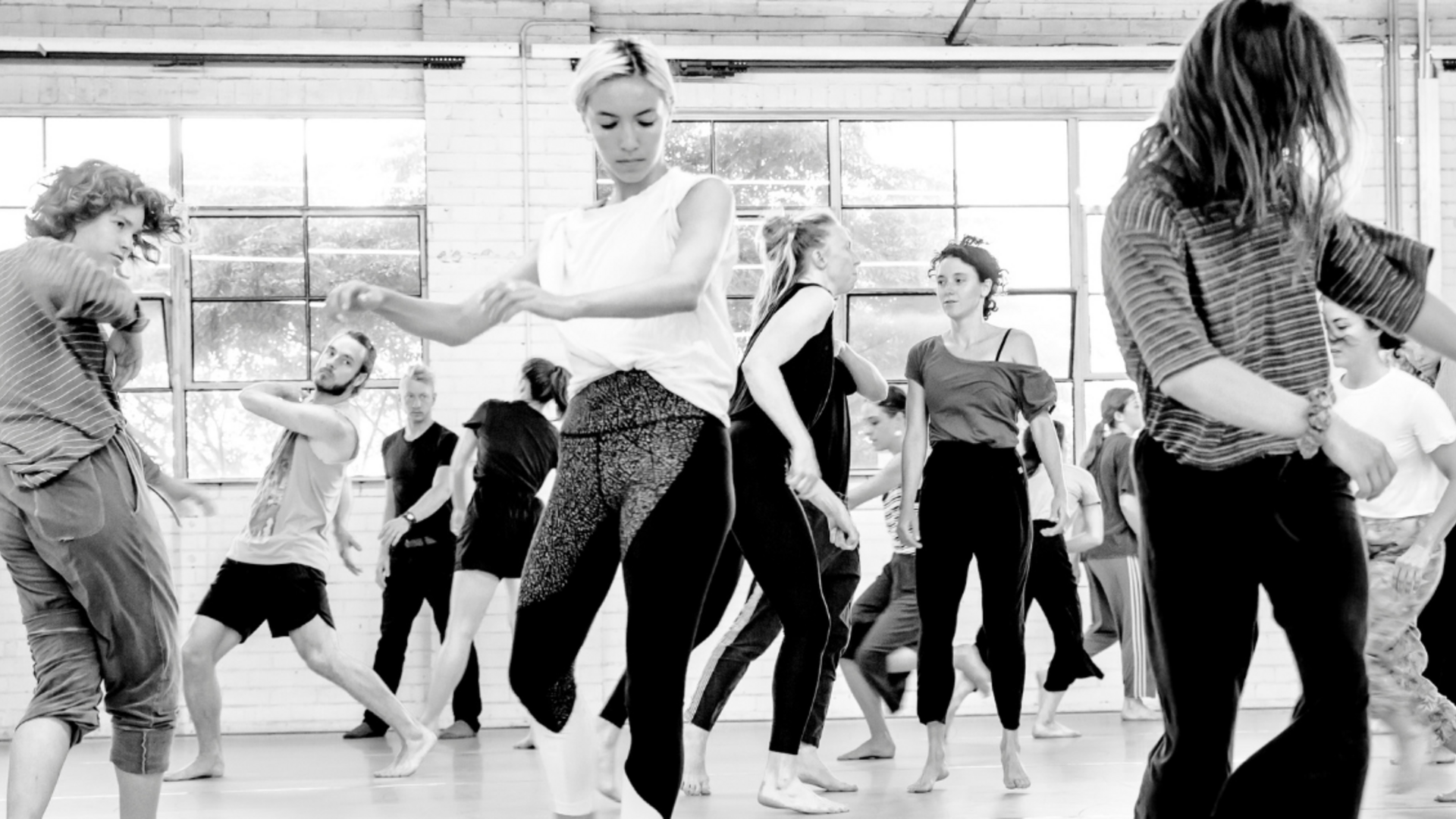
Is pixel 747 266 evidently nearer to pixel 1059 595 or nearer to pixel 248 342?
pixel 248 342

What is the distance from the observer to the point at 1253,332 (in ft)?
7.45

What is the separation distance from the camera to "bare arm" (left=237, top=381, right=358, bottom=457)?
519 cm

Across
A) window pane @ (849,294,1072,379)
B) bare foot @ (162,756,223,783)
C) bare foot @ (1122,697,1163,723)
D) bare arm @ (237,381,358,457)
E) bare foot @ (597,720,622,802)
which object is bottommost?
bare foot @ (1122,697,1163,723)

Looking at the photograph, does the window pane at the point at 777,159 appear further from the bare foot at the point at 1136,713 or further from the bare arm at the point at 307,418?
the bare arm at the point at 307,418

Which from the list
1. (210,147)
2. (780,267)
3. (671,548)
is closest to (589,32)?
(210,147)

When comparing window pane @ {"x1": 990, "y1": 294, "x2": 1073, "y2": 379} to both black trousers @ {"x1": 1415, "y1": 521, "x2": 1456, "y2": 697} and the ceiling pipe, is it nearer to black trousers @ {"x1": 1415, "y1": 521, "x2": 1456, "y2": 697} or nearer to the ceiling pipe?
Answer: the ceiling pipe

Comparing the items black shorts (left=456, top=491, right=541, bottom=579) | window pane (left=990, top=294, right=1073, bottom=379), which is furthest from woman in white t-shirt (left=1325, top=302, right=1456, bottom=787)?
window pane (left=990, top=294, right=1073, bottom=379)

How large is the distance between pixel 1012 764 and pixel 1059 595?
5.87 ft

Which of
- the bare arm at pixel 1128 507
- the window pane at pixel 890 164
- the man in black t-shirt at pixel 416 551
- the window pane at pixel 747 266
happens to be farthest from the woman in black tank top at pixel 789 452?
the window pane at pixel 890 164

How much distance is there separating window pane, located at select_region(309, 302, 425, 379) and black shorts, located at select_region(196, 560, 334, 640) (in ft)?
10.3

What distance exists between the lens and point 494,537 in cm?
619

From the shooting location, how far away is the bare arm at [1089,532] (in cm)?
728

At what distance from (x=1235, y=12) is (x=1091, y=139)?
6.88 m

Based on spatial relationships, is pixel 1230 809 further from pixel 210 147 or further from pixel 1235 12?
pixel 210 147
